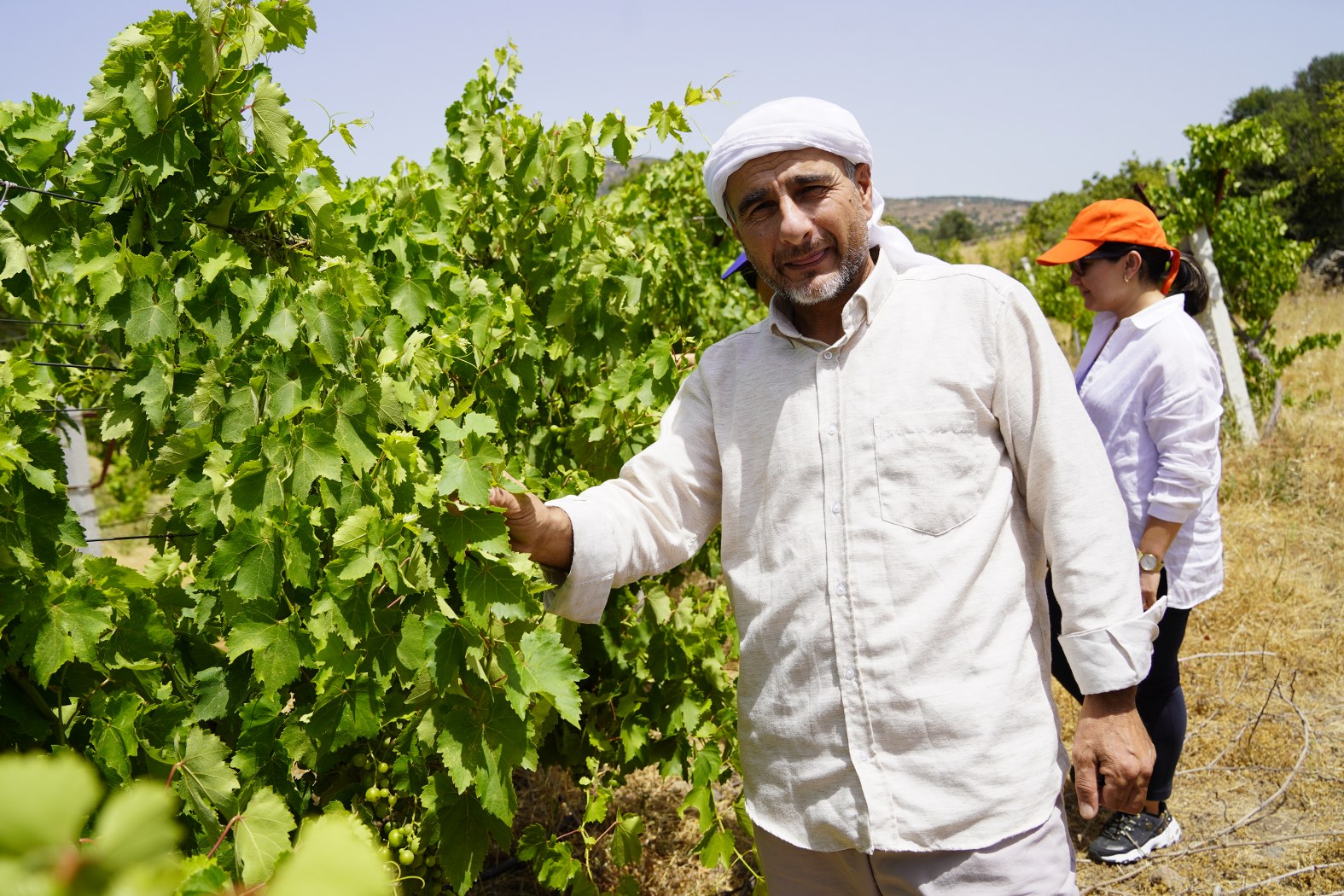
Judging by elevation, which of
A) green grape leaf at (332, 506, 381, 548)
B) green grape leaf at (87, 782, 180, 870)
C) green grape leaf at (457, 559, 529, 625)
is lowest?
green grape leaf at (457, 559, 529, 625)

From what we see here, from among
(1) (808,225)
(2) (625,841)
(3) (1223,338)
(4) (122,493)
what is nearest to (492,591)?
(1) (808,225)

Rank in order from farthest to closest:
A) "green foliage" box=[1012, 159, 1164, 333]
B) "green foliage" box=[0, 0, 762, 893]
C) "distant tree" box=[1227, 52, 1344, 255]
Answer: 1. "distant tree" box=[1227, 52, 1344, 255]
2. "green foliage" box=[1012, 159, 1164, 333]
3. "green foliage" box=[0, 0, 762, 893]

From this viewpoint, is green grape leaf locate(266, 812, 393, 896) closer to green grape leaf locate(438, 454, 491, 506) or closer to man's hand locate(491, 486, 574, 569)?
green grape leaf locate(438, 454, 491, 506)

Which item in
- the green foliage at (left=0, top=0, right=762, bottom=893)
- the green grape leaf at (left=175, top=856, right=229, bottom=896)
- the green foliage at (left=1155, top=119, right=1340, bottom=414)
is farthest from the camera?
the green foliage at (left=1155, top=119, right=1340, bottom=414)

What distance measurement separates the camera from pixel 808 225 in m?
1.82

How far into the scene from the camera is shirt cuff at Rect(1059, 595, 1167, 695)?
1.63m

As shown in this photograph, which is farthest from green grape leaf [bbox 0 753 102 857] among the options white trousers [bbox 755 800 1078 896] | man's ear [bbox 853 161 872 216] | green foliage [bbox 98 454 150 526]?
green foliage [bbox 98 454 150 526]

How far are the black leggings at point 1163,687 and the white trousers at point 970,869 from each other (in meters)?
1.38

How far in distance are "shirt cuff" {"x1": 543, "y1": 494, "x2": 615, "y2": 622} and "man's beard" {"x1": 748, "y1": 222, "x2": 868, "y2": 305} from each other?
54 cm

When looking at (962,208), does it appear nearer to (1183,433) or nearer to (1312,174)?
(1312,174)

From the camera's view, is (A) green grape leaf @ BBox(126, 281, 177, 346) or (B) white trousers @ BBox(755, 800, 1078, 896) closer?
(B) white trousers @ BBox(755, 800, 1078, 896)

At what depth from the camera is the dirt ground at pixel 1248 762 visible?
3.18 meters

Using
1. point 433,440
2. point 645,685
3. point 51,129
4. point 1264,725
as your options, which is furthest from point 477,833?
point 1264,725

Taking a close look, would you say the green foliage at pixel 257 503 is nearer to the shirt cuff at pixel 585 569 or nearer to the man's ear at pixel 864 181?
the shirt cuff at pixel 585 569
